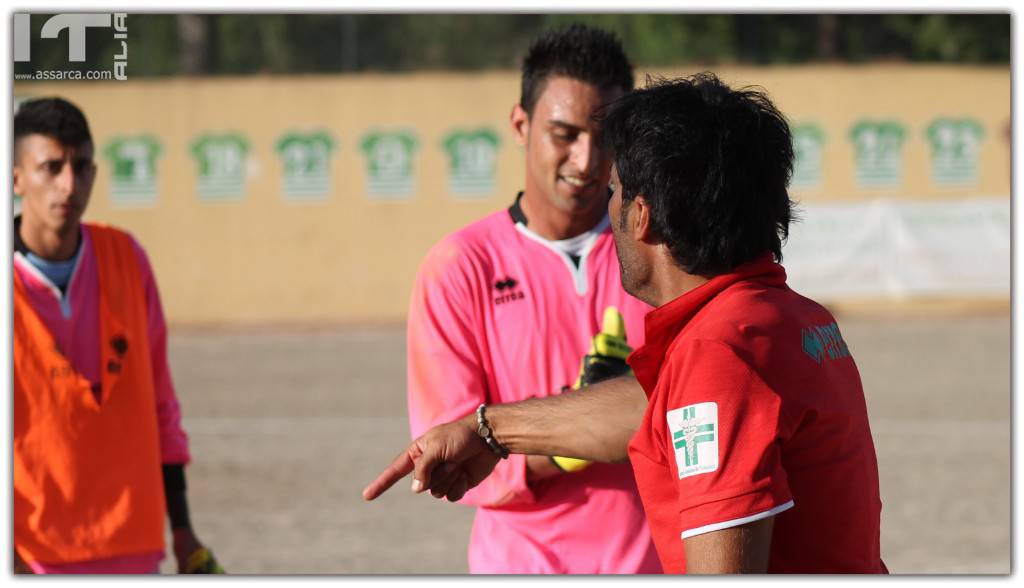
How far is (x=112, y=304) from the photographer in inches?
157

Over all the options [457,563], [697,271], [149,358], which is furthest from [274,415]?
[697,271]

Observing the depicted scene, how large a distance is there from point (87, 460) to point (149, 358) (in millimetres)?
372

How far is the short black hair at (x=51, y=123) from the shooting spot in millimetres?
3990

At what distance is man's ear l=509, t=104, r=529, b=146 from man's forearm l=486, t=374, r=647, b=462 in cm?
111

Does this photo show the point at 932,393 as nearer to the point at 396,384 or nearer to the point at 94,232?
the point at 396,384

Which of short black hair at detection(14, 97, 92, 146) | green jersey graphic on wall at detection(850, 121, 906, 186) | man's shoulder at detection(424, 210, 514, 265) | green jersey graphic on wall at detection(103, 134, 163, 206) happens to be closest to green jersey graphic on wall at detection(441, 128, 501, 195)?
green jersey graphic on wall at detection(103, 134, 163, 206)

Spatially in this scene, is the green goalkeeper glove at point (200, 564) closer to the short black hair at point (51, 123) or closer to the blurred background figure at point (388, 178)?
the short black hair at point (51, 123)

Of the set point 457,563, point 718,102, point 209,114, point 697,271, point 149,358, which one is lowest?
point 457,563

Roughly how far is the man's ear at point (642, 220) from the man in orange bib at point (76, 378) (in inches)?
87.0

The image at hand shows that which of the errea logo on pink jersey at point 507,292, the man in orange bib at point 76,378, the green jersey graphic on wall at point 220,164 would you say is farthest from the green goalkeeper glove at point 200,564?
the green jersey graphic on wall at point 220,164

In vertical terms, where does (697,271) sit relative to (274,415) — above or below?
above

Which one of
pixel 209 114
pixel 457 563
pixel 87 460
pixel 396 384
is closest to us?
pixel 87 460

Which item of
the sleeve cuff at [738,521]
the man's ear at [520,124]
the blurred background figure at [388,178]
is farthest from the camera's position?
the blurred background figure at [388,178]

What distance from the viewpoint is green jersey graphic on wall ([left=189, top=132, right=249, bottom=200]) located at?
19703 mm
